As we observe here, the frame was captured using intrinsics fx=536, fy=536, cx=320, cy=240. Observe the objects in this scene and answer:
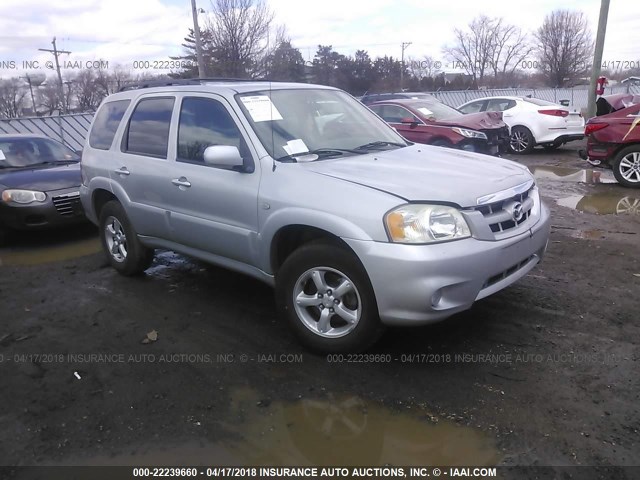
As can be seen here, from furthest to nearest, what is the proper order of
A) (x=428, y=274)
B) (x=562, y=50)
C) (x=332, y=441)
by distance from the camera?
1. (x=562, y=50)
2. (x=428, y=274)
3. (x=332, y=441)

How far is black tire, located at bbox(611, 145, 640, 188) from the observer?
8.77 metres

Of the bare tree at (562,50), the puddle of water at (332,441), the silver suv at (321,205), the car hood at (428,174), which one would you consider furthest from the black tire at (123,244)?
the bare tree at (562,50)

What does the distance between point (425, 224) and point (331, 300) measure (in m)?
0.80

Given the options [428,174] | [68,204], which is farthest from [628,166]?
[68,204]

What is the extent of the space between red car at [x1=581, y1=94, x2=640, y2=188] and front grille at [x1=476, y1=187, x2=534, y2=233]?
6.24m

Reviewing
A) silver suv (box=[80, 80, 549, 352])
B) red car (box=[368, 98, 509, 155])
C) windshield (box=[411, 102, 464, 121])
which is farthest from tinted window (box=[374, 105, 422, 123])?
silver suv (box=[80, 80, 549, 352])

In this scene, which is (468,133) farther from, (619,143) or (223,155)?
(223,155)

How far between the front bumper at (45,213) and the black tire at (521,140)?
10615 millimetres

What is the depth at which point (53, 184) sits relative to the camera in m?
7.12

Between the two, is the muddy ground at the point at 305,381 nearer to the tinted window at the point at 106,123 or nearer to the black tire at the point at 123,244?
the black tire at the point at 123,244

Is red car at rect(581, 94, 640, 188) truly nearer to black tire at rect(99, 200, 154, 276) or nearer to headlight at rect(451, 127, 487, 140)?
headlight at rect(451, 127, 487, 140)

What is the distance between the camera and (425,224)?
3143 millimetres

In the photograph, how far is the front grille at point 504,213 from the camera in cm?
334

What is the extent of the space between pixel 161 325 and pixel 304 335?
1336mm
